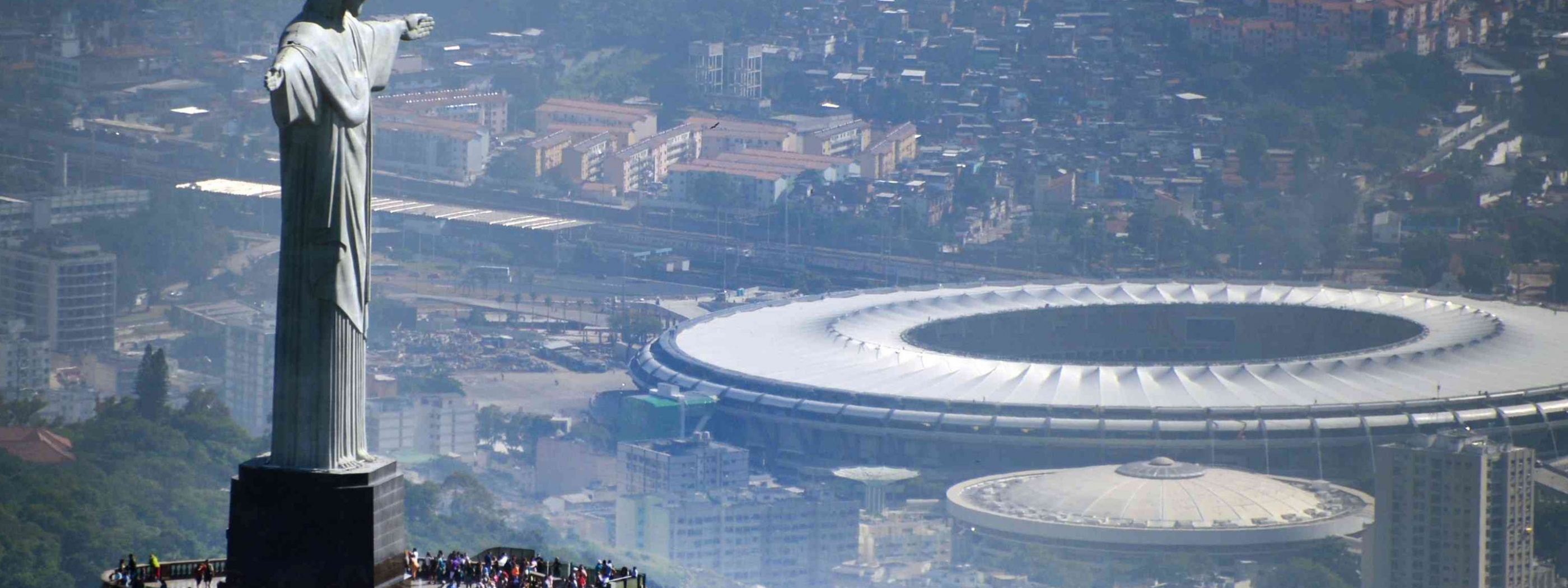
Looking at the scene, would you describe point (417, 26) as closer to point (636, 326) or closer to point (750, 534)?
point (750, 534)

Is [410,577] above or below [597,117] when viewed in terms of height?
above

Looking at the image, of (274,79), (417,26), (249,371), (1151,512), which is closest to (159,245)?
(249,371)

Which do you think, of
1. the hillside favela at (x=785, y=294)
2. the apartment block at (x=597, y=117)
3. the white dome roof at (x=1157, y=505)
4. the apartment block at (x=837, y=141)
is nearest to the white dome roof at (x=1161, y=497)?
the white dome roof at (x=1157, y=505)

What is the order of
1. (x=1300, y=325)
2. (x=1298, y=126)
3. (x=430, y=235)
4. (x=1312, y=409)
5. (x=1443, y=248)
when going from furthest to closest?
(x=1298, y=126)
(x=430, y=235)
(x=1443, y=248)
(x=1300, y=325)
(x=1312, y=409)

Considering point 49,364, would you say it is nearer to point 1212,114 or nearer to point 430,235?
point 430,235

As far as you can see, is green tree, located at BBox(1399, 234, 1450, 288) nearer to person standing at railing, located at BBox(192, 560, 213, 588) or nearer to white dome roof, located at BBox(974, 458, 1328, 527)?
white dome roof, located at BBox(974, 458, 1328, 527)

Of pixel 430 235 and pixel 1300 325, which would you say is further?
pixel 430 235

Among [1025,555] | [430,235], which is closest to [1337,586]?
[1025,555]
